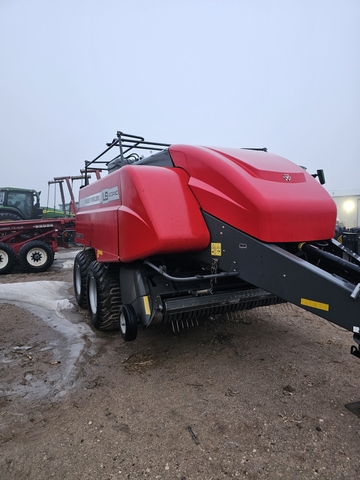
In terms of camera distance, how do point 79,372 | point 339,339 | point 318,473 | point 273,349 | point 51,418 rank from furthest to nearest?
point 339,339
point 273,349
point 79,372
point 51,418
point 318,473

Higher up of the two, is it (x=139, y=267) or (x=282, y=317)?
(x=139, y=267)

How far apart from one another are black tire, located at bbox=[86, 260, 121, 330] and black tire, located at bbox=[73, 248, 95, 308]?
101cm

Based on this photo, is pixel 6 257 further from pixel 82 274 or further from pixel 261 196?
pixel 261 196

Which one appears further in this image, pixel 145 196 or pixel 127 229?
pixel 127 229

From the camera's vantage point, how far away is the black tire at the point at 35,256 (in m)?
9.40

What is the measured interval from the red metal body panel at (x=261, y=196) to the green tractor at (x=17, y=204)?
43.8ft

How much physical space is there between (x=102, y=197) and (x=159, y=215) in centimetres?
145

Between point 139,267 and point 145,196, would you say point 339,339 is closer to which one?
point 139,267

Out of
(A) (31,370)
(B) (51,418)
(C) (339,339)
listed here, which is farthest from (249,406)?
(A) (31,370)

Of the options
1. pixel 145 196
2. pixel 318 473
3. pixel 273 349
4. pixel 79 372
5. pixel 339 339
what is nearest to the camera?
pixel 318 473

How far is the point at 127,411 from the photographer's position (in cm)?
251

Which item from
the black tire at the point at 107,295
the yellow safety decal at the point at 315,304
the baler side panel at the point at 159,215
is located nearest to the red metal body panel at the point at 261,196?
the baler side panel at the point at 159,215

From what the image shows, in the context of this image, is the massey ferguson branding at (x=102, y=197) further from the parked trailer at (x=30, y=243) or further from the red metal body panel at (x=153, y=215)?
the parked trailer at (x=30, y=243)

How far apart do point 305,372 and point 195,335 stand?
4.37 ft
